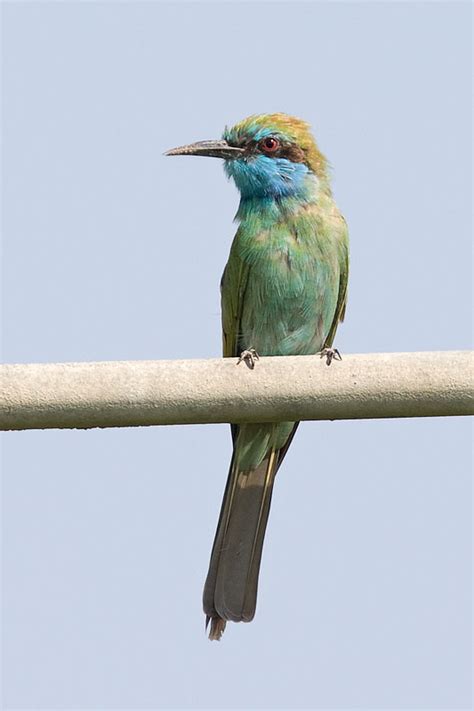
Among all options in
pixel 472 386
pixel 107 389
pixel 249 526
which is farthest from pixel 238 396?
pixel 249 526

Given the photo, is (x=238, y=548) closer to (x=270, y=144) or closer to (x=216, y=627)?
(x=216, y=627)

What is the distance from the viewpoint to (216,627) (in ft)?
16.3

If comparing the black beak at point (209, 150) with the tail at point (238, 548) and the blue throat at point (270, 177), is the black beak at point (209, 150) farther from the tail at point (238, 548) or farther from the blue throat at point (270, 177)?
the tail at point (238, 548)

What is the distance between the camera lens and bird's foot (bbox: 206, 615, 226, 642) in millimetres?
4973

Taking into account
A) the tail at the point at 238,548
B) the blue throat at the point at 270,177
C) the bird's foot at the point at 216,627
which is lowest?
the bird's foot at the point at 216,627

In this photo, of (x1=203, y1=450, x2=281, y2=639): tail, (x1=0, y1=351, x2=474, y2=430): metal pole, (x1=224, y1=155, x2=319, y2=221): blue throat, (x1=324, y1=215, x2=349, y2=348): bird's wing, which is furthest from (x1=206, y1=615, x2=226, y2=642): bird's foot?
(x1=224, y1=155, x2=319, y2=221): blue throat

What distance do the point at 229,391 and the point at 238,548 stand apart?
1.51 m

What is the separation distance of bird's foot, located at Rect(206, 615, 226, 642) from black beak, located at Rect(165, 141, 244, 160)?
2.05 m

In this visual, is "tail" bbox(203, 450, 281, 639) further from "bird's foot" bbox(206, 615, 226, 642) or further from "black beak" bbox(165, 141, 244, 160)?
"black beak" bbox(165, 141, 244, 160)

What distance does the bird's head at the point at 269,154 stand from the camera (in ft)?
17.4

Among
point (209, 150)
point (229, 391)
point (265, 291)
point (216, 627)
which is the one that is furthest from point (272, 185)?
point (216, 627)

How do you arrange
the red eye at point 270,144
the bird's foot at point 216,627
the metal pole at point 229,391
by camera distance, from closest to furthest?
the metal pole at point 229,391
the bird's foot at point 216,627
the red eye at point 270,144

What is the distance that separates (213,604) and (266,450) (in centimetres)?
71

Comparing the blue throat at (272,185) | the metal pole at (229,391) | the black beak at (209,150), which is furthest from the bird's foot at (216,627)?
the black beak at (209,150)
